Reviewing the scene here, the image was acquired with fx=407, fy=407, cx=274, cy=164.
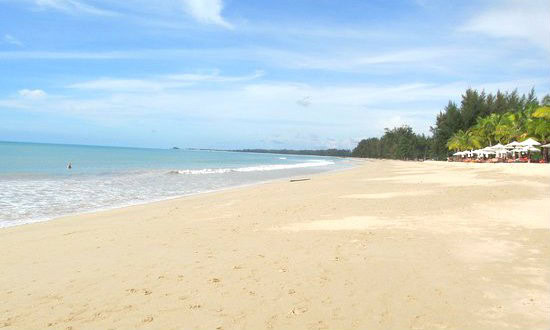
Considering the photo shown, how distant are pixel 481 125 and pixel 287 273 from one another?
200ft

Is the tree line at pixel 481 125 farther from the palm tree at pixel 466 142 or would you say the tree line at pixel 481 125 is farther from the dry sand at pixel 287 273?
the dry sand at pixel 287 273

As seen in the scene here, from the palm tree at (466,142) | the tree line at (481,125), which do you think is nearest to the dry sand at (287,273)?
the tree line at (481,125)

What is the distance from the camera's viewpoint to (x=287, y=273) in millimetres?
5895

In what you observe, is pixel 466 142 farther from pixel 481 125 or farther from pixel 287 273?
pixel 287 273

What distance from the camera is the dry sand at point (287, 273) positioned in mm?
4449

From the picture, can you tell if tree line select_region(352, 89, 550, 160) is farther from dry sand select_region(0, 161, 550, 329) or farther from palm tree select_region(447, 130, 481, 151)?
dry sand select_region(0, 161, 550, 329)

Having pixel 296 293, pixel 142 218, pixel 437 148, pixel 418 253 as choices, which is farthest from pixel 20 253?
pixel 437 148

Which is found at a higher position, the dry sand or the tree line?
the tree line

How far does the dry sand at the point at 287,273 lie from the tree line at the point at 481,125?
3209 cm

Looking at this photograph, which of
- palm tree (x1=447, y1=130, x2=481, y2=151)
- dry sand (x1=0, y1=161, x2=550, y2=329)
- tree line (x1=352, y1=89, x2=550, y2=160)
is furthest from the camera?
palm tree (x1=447, y1=130, x2=481, y2=151)

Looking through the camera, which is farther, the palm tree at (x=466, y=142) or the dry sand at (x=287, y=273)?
the palm tree at (x=466, y=142)

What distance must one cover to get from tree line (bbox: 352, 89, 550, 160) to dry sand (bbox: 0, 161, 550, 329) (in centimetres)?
3209

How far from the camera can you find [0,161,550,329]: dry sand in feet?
14.6

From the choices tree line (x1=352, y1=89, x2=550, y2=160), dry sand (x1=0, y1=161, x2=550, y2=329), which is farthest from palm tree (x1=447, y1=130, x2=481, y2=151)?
dry sand (x1=0, y1=161, x2=550, y2=329)
